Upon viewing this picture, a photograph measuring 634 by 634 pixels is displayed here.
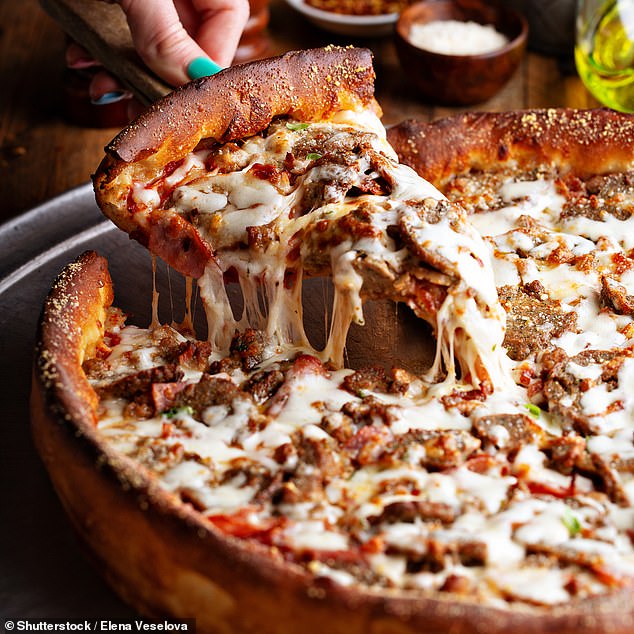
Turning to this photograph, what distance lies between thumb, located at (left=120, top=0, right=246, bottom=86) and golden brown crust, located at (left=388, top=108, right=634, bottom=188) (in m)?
1.00

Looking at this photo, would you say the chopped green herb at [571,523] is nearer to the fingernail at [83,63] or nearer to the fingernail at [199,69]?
the fingernail at [199,69]

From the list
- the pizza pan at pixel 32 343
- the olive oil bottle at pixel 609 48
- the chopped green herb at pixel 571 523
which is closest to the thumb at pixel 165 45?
the pizza pan at pixel 32 343

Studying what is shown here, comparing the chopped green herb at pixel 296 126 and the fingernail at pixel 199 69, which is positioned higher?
the fingernail at pixel 199 69

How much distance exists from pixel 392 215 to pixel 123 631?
5.38 feet

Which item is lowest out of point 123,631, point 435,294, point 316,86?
point 123,631

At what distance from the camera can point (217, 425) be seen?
125 inches

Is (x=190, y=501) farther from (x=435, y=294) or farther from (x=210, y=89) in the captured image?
(x=210, y=89)

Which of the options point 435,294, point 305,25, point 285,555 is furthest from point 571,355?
point 305,25

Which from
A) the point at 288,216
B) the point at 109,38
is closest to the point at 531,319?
the point at 288,216

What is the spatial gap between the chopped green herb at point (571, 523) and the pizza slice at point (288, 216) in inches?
27.4

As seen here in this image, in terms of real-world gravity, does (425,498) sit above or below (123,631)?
above

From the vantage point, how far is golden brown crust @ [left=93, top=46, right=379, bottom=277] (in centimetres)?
360

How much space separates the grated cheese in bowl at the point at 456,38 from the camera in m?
5.92

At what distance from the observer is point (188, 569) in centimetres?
258
